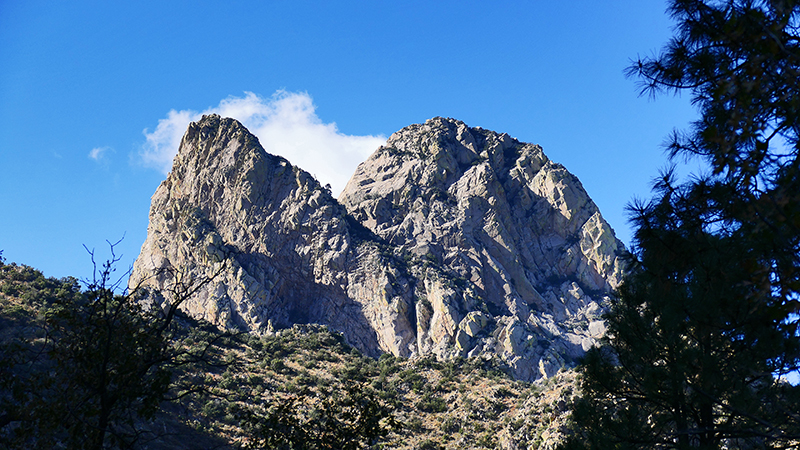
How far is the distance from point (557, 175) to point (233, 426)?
290ft

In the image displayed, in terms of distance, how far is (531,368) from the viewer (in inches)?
2660

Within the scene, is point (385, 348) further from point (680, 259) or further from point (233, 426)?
point (680, 259)

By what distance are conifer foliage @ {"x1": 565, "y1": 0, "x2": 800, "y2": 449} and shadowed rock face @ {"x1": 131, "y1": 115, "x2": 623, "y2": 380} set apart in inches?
2240

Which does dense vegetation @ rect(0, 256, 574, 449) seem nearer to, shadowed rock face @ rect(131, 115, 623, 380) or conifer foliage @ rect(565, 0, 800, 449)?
conifer foliage @ rect(565, 0, 800, 449)

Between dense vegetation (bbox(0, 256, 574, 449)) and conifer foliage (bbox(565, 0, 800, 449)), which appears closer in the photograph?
conifer foliage (bbox(565, 0, 800, 449))

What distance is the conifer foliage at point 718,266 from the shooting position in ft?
18.7

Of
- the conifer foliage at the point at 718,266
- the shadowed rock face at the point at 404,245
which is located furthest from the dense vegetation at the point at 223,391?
the shadowed rock face at the point at 404,245

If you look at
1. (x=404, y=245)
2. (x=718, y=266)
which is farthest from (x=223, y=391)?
(x=404, y=245)

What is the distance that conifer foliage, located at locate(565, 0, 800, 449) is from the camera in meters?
5.70

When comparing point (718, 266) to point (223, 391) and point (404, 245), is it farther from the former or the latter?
point (404, 245)

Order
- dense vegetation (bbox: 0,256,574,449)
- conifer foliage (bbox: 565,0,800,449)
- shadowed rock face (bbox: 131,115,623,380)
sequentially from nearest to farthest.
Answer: conifer foliage (bbox: 565,0,800,449) → dense vegetation (bbox: 0,256,574,449) → shadowed rock face (bbox: 131,115,623,380)

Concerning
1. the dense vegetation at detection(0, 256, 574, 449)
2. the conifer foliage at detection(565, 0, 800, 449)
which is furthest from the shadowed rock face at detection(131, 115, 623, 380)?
the conifer foliage at detection(565, 0, 800, 449)

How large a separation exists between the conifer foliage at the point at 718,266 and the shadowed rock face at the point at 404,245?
5688 cm

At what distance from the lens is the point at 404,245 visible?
8838 cm
